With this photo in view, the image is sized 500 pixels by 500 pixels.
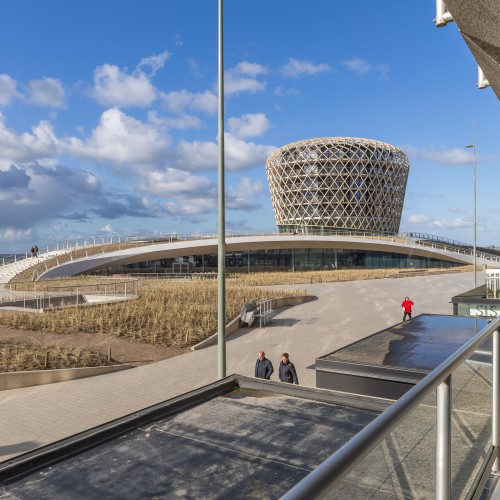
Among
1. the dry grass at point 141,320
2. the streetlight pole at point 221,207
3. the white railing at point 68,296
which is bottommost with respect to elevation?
the dry grass at point 141,320

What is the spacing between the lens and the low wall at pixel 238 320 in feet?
51.9

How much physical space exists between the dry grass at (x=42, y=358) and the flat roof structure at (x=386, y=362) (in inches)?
311

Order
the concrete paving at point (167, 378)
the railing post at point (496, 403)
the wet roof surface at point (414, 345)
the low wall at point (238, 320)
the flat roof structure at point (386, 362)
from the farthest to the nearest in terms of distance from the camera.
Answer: the low wall at point (238, 320)
the concrete paving at point (167, 378)
the wet roof surface at point (414, 345)
the flat roof structure at point (386, 362)
the railing post at point (496, 403)

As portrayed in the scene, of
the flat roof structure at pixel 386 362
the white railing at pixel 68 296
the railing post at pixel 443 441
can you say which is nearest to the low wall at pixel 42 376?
the flat roof structure at pixel 386 362

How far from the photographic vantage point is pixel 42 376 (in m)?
11.5

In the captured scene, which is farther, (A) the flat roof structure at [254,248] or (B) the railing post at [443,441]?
(A) the flat roof structure at [254,248]

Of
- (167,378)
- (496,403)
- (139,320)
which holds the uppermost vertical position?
(496,403)

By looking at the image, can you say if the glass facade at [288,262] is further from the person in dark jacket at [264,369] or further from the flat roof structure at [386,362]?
the flat roof structure at [386,362]

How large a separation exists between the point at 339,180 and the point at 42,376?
80356 millimetres

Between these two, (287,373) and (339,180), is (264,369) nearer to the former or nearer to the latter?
(287,373)

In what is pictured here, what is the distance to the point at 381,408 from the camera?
13.6 ft

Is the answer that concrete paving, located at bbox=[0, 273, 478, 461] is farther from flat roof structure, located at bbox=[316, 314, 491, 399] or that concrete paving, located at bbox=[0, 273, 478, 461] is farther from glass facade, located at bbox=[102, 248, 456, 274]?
glass facade, located at bbox=[102, 248, 456, 274]

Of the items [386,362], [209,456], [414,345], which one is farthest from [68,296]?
[209,456]

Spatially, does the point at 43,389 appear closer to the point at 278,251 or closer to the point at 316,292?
the point at 316,292
